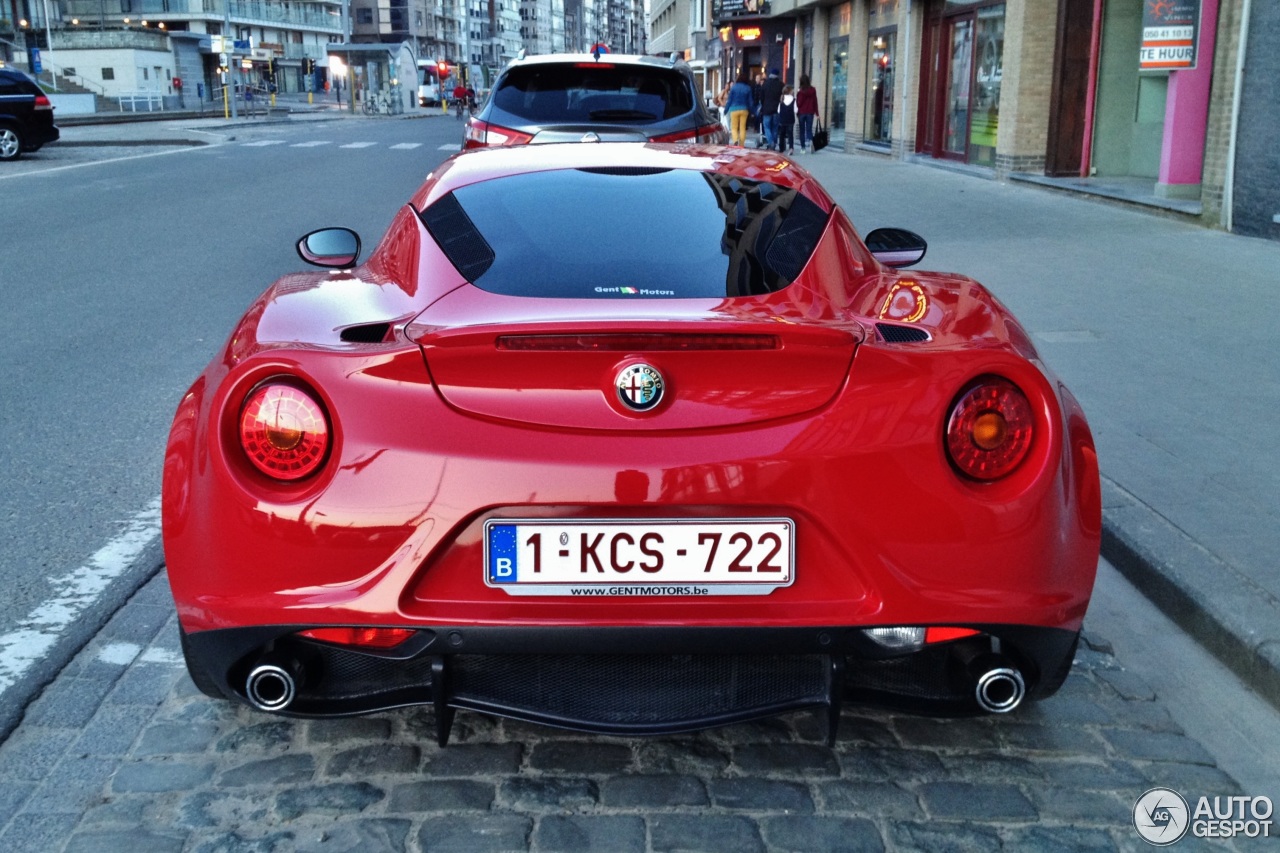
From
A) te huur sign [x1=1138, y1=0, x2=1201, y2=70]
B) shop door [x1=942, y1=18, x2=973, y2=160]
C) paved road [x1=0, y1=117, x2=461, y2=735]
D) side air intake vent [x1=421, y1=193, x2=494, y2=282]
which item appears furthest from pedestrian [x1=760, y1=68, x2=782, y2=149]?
side air intake vent [x1=421, y1=193, x2=494, y2=282]

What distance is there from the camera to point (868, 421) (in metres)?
2.62

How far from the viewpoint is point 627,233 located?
3.41 m

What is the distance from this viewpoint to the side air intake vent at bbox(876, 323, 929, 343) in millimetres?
2775

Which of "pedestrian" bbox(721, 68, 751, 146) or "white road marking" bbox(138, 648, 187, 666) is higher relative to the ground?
"pedestrian" bbox(721, 68, 751, 146)

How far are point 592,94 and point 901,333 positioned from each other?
7.81 m

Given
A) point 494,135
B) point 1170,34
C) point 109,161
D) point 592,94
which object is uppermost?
point 1170,34

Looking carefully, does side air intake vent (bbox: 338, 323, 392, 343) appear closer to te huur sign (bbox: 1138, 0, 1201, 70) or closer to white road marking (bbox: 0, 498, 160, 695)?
white road marking (bbox: 0, 498, 160, 695)

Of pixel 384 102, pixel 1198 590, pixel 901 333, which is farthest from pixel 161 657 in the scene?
pixel 384 102

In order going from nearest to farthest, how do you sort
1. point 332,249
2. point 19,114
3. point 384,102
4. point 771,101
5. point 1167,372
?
point 332,249
point 1167,372
point 19,114
point 771,101
point 384,102

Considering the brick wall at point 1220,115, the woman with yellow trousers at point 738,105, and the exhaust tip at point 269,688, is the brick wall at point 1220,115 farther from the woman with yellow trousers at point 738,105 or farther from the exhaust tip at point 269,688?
the woman with yellow trousers at point 738,105

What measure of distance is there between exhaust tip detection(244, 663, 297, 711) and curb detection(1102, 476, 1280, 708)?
2.49 meters

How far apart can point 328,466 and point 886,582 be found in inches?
45.3

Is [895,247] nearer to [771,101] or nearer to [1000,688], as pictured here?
[1000,688]

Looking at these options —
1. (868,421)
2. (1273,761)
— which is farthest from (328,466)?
(1273,761)
